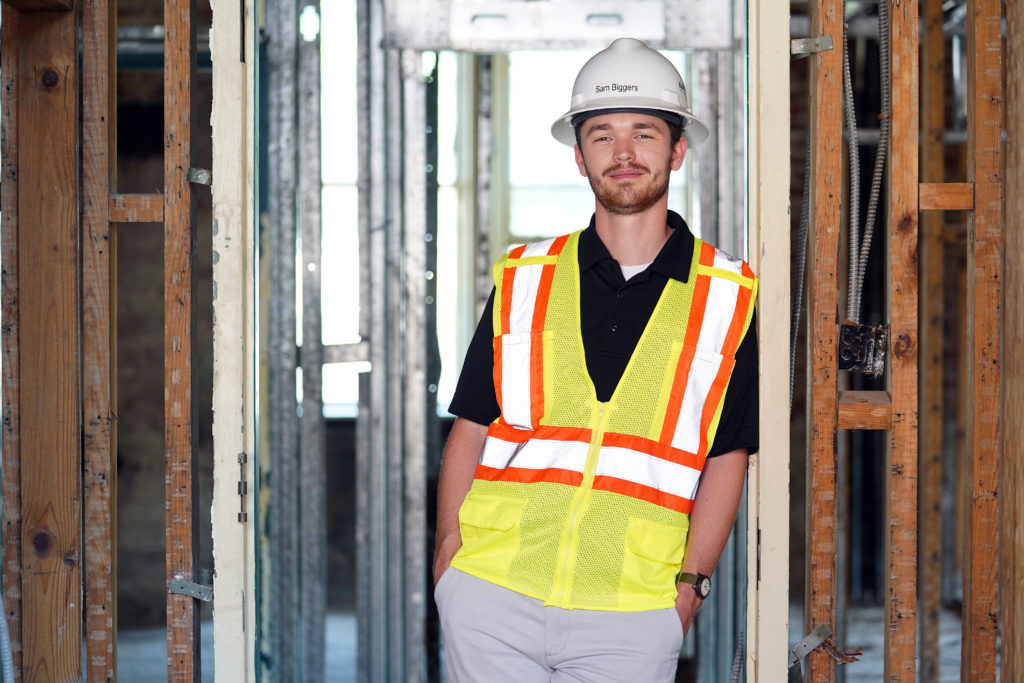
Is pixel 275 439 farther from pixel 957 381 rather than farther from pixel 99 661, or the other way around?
A: pixel 957 381

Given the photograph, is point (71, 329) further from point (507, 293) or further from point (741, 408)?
point (741, 408)

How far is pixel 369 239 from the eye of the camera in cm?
386

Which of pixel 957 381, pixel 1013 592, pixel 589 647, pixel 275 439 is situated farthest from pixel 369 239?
pixel 957 381

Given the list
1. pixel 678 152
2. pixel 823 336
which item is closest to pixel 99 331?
pixel 678 152

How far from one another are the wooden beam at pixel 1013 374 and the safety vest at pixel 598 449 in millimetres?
650

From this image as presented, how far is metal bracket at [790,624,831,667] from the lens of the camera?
2.45 m

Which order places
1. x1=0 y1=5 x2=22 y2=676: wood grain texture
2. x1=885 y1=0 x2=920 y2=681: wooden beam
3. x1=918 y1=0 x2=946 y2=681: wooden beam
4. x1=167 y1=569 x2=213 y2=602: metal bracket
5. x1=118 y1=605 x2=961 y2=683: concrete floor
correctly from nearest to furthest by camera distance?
x1=885 y1=0 x2=920 y2=681: wooden beam
x1=167 y1=569 x2=213 y2=602: metal bracket
x1=0 y1=5 x2=22 y2=676: wood grain texture
x1=918 y1=0 x2=946 y2=681: wooden beam
x1=118 y1=605 x2=961 y2=683: concrete floor

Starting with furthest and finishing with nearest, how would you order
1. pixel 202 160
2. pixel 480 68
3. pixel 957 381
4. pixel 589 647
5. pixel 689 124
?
pixel 957 381 < pixel 202 160 < pixel 480 68 < pixel 689 124 < pixel 589 647

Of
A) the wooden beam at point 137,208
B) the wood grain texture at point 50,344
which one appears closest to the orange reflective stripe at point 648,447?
the wooden beam at point 137,208

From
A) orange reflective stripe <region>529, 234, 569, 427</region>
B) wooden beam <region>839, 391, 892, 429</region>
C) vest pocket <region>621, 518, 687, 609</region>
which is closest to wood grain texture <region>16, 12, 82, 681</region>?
orange reflective stripe <region>529, 234, 569, 427</region>

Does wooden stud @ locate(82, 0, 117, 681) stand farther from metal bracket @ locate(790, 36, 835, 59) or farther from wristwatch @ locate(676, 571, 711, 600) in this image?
metal bracket @ locate(790, 36, 835, 59)

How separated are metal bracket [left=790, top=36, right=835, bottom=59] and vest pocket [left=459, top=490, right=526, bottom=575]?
129 cm

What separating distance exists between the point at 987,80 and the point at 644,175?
981 millimetres

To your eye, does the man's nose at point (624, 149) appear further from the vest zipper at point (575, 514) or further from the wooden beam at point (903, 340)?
the wooden beam at point (903, 340)
